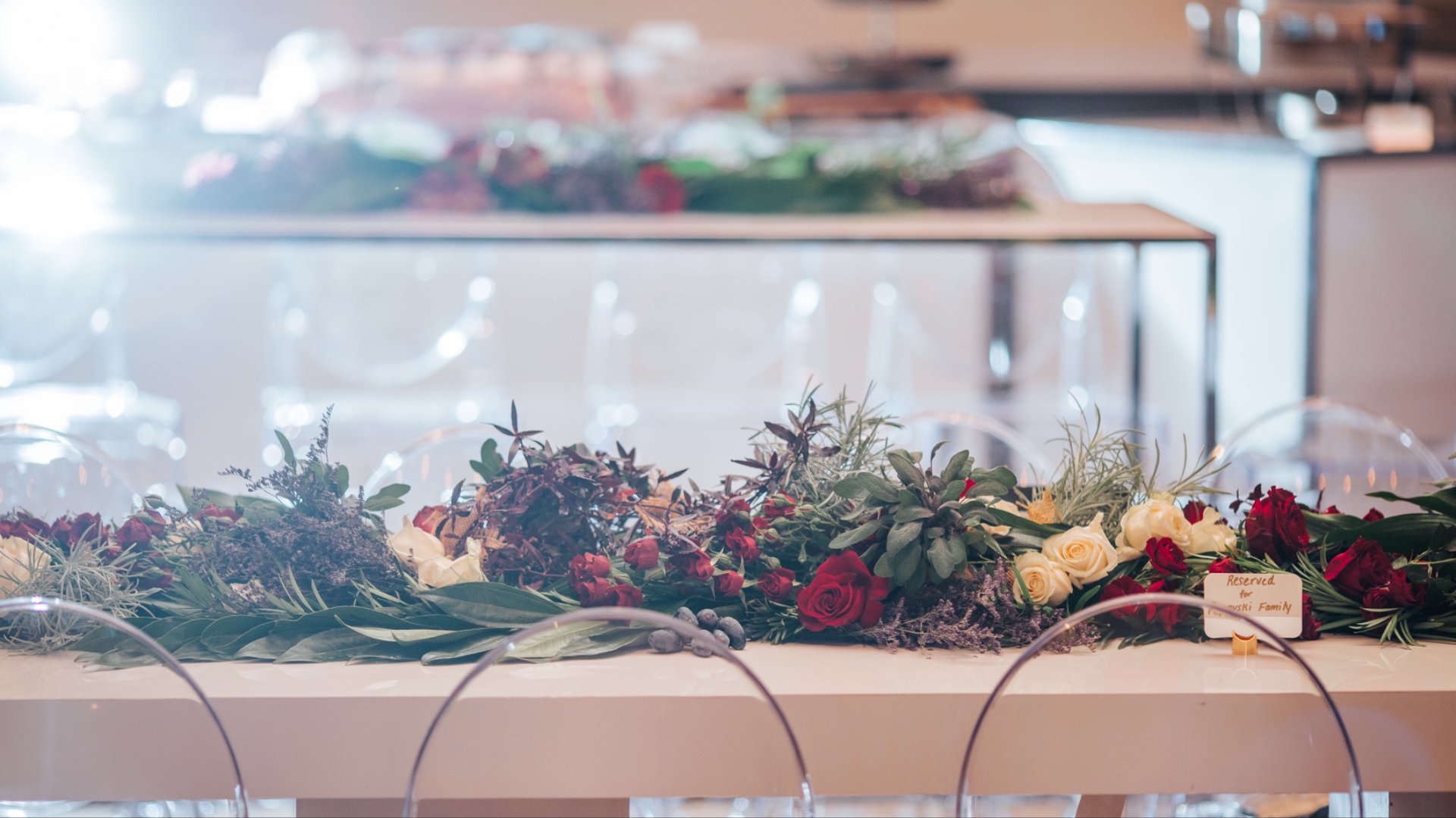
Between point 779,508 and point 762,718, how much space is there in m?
0.31

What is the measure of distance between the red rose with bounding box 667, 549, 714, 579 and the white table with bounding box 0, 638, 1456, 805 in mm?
97

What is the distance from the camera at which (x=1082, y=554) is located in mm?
1053

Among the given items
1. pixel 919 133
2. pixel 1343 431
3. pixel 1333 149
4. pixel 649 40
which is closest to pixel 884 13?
pixel 649 40

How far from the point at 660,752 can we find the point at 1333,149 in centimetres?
271

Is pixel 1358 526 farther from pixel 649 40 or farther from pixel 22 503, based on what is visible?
pixel 649 40

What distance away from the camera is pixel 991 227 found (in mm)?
2475

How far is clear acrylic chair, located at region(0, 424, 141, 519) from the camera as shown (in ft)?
4.71

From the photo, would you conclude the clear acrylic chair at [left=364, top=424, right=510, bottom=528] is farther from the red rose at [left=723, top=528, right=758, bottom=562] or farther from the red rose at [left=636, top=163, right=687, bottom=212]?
the red rose at [left=636, top=163, right=687, bottom=212]

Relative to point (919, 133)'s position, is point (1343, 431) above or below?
below

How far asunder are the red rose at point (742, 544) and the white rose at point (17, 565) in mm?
573

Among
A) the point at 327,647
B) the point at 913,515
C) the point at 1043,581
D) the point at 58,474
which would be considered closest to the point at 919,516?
the point at 913,515

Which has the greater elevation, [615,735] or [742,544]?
[742,544]

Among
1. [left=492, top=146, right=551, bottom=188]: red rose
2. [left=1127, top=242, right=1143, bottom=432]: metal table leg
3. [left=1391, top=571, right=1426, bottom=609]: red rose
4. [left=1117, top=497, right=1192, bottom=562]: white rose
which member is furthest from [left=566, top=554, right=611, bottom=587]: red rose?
[left=492, top=146, right=551, bottom=188]: red rose

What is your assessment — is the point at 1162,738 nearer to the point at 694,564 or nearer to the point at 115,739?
the point at 694,564
